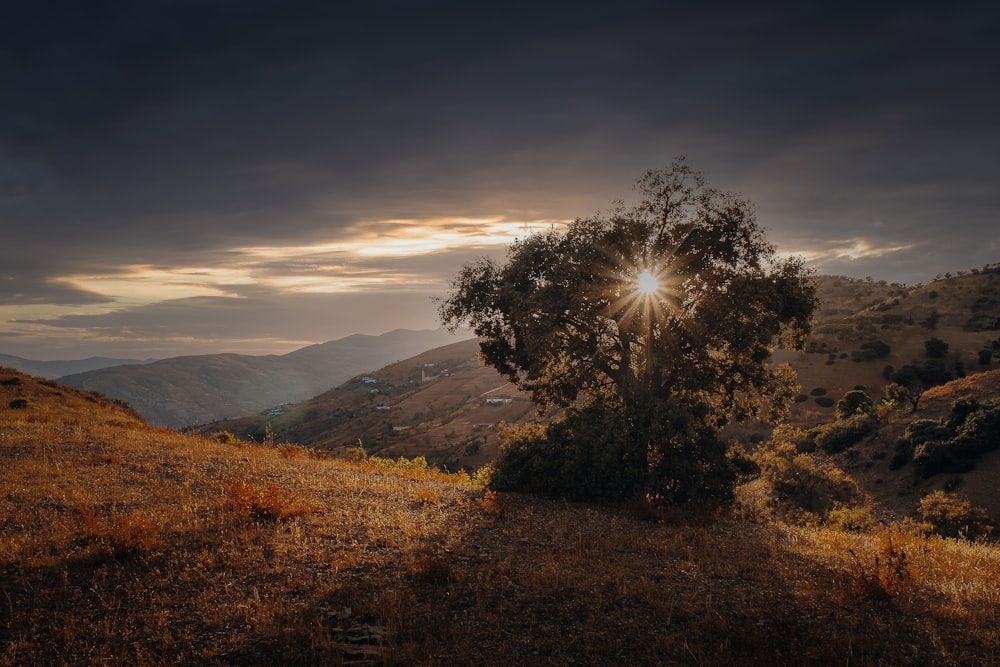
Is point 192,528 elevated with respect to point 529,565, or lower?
elevated

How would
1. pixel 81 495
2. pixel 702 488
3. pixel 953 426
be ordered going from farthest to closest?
pixel 953 426 → pixel 702 488 → pixel 81 495

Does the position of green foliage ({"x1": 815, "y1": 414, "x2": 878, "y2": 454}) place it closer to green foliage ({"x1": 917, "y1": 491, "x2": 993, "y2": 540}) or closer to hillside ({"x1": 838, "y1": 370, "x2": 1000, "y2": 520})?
hillside ({"x1": 838, "y1": 370, "x2": 1000, "y2": 520})

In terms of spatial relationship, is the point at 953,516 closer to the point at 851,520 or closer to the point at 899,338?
the point at 851,520

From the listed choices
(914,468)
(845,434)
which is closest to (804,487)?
(914,468)

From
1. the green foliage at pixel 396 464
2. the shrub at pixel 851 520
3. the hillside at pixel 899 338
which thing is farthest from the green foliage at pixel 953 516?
the hillside at pixel 899 338

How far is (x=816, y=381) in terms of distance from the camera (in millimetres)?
59062

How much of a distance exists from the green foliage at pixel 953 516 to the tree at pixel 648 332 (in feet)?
40.3

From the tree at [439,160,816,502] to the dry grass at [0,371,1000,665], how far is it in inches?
132

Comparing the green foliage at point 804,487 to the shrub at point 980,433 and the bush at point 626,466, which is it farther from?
the bush at point 626,466

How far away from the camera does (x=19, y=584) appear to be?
7766 mm

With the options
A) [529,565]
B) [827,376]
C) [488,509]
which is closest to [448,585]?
[529,565]

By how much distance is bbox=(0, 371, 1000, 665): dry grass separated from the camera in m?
6.62

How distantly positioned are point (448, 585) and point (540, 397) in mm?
12431

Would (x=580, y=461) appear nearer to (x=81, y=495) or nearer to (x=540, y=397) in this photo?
(x=540, y=397)
